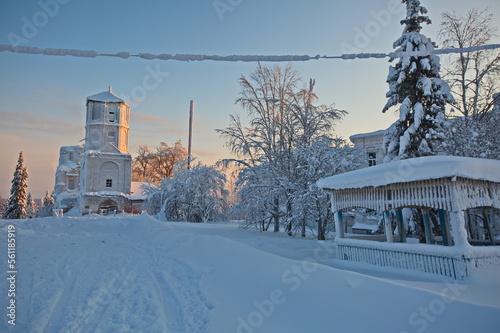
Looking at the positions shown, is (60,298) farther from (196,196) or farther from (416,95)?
(196,196)

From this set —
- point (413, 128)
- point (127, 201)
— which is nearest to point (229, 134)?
point (413, 128)

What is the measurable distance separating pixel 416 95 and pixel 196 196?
20695 millimetres

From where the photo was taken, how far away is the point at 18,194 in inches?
1628

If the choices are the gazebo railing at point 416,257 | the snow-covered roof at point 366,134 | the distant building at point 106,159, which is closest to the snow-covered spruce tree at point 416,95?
the gazebo railing at point 416,257

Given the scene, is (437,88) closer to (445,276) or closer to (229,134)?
(445,276)

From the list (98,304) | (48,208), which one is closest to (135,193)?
(48,208)

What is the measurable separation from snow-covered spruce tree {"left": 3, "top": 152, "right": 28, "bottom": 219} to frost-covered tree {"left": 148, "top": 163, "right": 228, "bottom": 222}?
2271 centimetres

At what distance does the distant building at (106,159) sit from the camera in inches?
1660

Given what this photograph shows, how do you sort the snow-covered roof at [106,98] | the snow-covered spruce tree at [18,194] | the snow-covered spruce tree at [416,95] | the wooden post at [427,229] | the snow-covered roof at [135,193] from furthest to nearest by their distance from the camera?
the snow-covered roof at [106,98], the snow-covered roof at [135,193], the snow-covered spruce tree at [18,194], the snow-covered spruce tree at [416,95], the wooden post at [427,229]

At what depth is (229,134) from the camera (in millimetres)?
22297

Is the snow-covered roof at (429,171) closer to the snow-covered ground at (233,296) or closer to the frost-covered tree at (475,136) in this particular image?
the snow-covered ground at (233,296)

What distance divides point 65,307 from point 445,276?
7910mm

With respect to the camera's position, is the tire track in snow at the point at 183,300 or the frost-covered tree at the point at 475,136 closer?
the tire track in snow at the point at 183,300

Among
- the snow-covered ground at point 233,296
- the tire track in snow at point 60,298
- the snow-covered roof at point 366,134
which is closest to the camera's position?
the snow-covered ground at point 233,296
